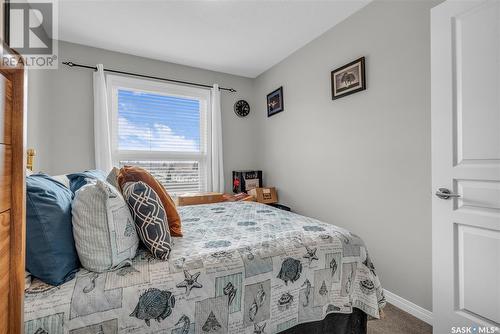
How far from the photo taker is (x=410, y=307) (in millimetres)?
1833

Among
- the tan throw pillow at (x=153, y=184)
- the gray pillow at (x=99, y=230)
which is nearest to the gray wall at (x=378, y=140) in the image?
the tan throw pillow at (x=153, y=184)

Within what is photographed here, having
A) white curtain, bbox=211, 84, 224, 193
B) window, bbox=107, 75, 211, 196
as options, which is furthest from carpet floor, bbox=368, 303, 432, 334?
window, bbox=107, 75, 211, 196

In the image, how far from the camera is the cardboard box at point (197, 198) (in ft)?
9.69

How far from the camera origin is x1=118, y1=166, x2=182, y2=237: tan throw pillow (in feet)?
4.38

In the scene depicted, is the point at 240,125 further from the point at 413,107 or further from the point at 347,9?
the point at 413,107

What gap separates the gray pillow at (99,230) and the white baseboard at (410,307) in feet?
6.70

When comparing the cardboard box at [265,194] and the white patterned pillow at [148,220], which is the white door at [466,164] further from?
the cardboard box at [265,194]

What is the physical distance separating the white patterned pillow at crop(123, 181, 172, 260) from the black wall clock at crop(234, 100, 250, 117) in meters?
2.74

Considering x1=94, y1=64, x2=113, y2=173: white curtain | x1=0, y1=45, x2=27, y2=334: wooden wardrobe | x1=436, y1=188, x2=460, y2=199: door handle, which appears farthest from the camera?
x1=94, y1=64, x2=113, y2=173: white curtain

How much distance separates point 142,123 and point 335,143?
2.41 meters

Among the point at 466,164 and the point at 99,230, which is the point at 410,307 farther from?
the point at 99,230

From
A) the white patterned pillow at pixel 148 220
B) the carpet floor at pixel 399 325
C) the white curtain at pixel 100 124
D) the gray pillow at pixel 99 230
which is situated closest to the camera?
the gray pillow at pixel 99 230

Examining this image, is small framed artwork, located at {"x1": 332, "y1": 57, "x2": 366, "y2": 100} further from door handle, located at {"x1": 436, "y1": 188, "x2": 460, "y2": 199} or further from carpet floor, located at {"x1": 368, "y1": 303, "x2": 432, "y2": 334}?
carpet floor, located at {"x1": 368, "y1": 303, "x2": 432, "y2": 334}

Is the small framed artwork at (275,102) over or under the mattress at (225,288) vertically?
over
